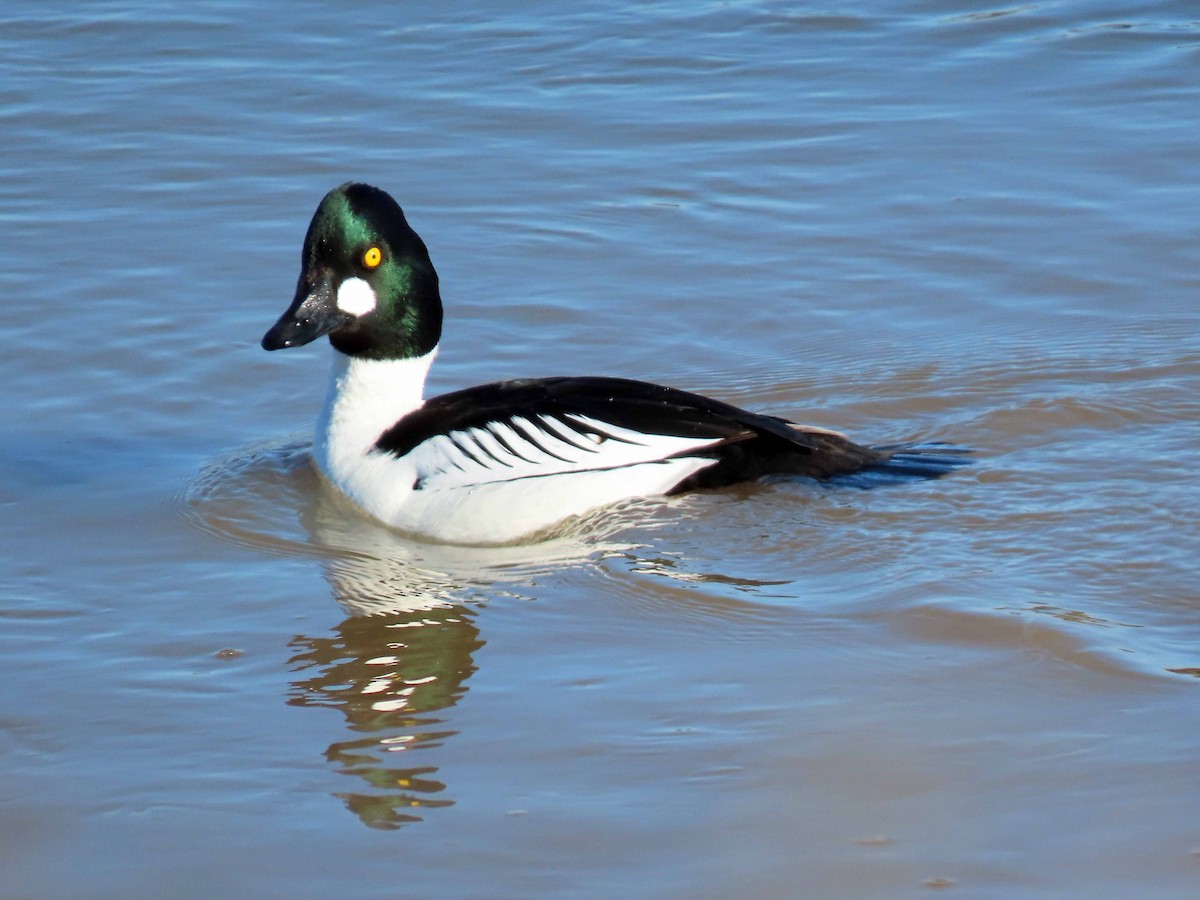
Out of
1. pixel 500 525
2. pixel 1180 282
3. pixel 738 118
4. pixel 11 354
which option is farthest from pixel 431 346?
pixel 738 118

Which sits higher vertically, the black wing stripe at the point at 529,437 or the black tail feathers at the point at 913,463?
the black wing stripe at the point at 529,437

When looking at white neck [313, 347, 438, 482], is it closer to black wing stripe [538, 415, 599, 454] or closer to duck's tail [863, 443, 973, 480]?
black wing stripe [538, 415, 599, 454]

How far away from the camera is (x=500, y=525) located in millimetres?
6836

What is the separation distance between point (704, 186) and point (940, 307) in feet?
7.98

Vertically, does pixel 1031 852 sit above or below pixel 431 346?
below

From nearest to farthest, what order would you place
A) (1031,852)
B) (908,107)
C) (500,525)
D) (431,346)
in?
(1031,852) → (500,525) → (431,346) → (908,107)

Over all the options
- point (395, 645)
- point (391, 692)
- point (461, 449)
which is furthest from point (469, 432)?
point (391, 692)

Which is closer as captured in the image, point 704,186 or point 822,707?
point 822,707

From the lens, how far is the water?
460cm

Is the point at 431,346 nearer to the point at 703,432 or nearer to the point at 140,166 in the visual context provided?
the point at 703,432

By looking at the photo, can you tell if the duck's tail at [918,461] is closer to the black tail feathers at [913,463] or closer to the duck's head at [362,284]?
the black tail feathers at [913,463]

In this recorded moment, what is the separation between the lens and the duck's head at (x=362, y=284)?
7176mm

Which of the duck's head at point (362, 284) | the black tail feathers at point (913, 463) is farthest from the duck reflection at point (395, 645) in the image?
the black tail feathers at point (913, 463)

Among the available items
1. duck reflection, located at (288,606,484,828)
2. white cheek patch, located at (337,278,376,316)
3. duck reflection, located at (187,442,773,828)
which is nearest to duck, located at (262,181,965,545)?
white cheek patch, located at (337,278,376,316)
